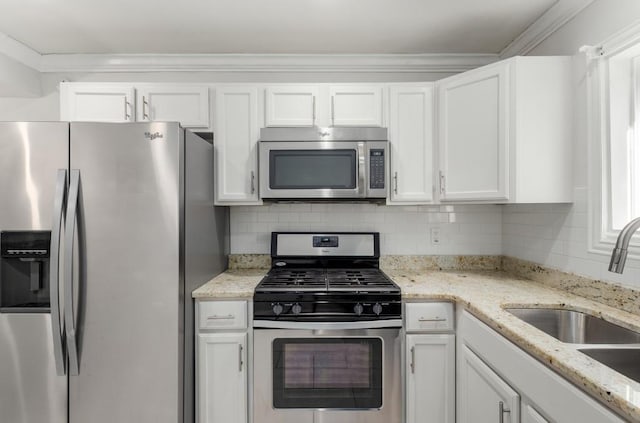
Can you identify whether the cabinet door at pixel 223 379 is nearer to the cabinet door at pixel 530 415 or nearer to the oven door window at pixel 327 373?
the oven door window at pixel 327 373

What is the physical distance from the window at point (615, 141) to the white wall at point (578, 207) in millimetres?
69

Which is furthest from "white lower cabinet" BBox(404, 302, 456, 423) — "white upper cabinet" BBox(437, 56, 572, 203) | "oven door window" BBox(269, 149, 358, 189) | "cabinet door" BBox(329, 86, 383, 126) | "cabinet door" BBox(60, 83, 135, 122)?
"cabinet door" BBox(60, 83, 135, 122)

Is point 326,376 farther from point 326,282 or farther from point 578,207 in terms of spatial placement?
point 578,207

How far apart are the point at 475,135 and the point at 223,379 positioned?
6.43 ft

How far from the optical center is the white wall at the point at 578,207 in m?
1.64

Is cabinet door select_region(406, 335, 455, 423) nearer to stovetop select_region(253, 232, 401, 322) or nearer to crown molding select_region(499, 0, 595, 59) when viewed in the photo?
stovetop select_region(253, 232, 401, 322)

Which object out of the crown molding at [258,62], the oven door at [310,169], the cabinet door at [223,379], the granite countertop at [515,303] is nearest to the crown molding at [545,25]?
the crown molding at [258,62]

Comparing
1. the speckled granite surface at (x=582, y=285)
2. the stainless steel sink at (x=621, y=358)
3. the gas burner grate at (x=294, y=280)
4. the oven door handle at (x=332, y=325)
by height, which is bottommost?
the oven door handle at (x=332, y=325)

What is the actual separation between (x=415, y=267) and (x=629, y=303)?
1258 millimetres

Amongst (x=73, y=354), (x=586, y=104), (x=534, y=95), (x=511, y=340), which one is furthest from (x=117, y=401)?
(x=586, y=104)

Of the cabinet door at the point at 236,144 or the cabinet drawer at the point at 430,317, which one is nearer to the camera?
the cabinet drawer at the point at 430,317

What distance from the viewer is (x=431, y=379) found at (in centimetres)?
192

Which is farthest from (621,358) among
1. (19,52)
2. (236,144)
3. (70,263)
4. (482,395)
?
(19,52)

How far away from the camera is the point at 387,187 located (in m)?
2.25
